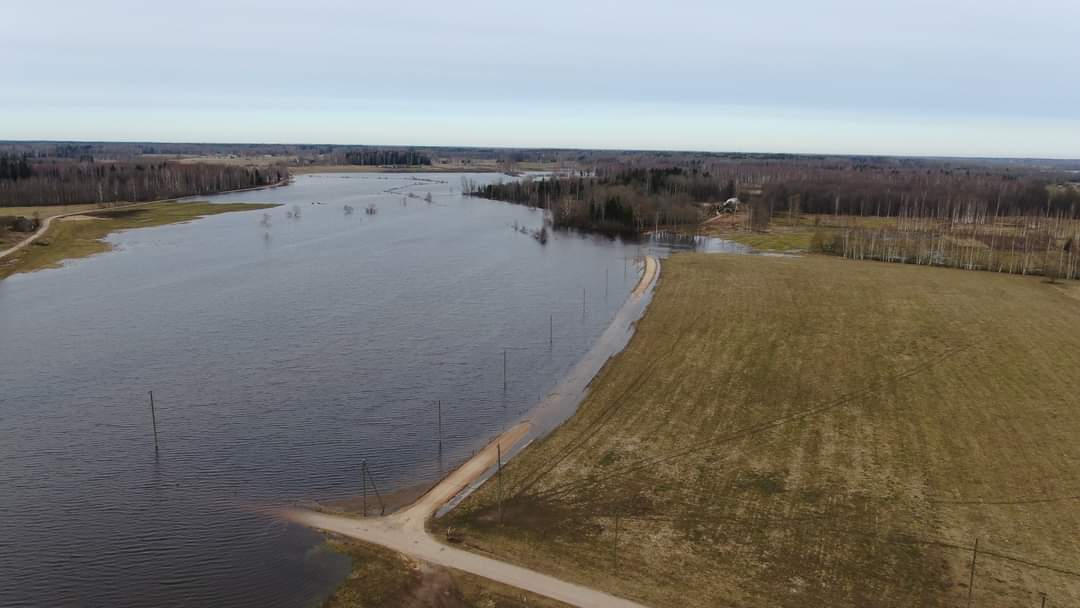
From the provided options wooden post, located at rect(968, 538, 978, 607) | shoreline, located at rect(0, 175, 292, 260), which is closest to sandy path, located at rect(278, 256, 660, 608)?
wooden post, located at rect(968, 538, 978, 607)

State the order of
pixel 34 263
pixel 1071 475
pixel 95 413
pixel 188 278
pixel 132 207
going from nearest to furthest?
1. pixel 1071 475
2. pixel 95 413
3. pixel 188 278
4. pixel 34 263
5. pixel 132 207

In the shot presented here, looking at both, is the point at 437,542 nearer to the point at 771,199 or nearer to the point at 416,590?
the point at 416,590

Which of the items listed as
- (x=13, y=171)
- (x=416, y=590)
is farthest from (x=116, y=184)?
(x=416, y=590)

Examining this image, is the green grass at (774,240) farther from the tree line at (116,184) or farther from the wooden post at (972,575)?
the tree line at (116,184)

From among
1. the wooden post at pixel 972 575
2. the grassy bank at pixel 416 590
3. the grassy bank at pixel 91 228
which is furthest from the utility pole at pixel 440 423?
the grassy bank at pixel 91 228

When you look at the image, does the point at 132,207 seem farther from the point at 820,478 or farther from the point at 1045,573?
the point at 1045,573

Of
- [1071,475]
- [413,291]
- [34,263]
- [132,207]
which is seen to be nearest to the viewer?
[1071,475]

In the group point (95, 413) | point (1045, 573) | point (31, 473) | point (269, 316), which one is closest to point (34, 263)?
point (269, 316)
